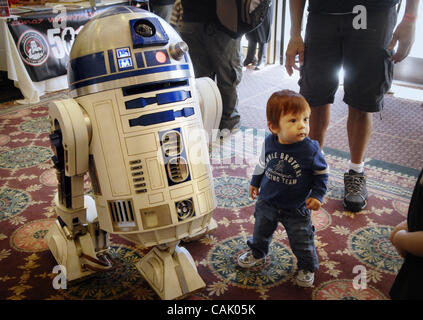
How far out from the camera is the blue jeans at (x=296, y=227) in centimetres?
129

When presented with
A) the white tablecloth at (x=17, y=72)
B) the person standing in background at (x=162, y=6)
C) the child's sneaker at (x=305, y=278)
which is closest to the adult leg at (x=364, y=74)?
the child's sneaker at (x=305, y=278)

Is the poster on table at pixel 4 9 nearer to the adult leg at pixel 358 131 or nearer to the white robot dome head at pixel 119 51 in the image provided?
the white robot dome head at pixel 119 51

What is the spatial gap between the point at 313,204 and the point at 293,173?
11 centimetres

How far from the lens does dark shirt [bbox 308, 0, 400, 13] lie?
5.10ft

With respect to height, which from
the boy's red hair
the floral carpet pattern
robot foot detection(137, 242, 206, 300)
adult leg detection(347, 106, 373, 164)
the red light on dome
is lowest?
the floral carpet pattern

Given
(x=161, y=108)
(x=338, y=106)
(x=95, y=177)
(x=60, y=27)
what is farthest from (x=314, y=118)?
(x=60, y=27)

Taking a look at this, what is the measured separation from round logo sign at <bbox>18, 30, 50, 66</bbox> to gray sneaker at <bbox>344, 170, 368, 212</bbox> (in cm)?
278

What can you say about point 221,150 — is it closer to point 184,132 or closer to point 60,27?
point 184,132

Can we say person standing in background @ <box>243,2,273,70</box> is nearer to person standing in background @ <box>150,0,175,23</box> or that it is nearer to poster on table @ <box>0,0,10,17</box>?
person standing in background @ <box>150,0,175,23</box>

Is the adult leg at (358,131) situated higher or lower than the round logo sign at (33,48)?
lower

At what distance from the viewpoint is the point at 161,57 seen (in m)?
1.09

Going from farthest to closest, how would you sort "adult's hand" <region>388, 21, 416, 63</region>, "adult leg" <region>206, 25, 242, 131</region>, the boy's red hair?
"adult leg" <region>206, 25, 242, 131</region> < "adult's hand" <region>388, 21, 416, 63</region> < the boy's red hair

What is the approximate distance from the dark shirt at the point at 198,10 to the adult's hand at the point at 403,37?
1027 millimetres

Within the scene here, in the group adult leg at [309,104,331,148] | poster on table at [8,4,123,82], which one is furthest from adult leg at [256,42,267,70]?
adult leg at [309,104,331,148]
